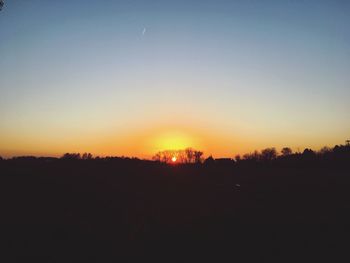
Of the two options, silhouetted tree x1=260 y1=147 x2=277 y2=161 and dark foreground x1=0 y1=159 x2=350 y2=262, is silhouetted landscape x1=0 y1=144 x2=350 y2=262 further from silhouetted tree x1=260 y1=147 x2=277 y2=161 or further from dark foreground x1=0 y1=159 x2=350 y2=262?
silhouetted tree x1=260 y1=147 x2=277 y2=161

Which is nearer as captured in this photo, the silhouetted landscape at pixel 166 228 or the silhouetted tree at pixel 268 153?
the silhouetted landscape at pixel 166 228

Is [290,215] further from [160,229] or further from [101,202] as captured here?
[101,202]

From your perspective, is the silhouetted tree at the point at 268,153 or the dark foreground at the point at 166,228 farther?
the silhouetted tree at the point at 268,153

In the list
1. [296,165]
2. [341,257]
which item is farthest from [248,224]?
[296,165]

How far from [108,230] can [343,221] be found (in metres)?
14.1

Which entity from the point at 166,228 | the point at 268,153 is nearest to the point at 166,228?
the point at 166,228

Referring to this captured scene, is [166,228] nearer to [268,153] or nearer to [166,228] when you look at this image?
[166,228]

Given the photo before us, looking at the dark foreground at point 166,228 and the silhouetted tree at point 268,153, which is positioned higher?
the silhouetted tree at point 268,153

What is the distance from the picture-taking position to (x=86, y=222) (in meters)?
16.7

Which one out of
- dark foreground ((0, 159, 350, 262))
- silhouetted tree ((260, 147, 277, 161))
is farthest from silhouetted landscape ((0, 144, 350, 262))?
silhouetted tree ((260, 147, 277, 161))

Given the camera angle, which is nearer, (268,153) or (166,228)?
(166,228)

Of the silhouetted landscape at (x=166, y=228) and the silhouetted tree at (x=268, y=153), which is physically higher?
the silhouetted tree at (x=268, y=153)

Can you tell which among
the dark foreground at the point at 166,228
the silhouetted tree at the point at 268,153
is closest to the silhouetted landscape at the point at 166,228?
the dark foreground at the point at 166,228

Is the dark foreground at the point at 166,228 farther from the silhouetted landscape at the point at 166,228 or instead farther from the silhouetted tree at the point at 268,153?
the silhouetted tree at the point at 268,153
